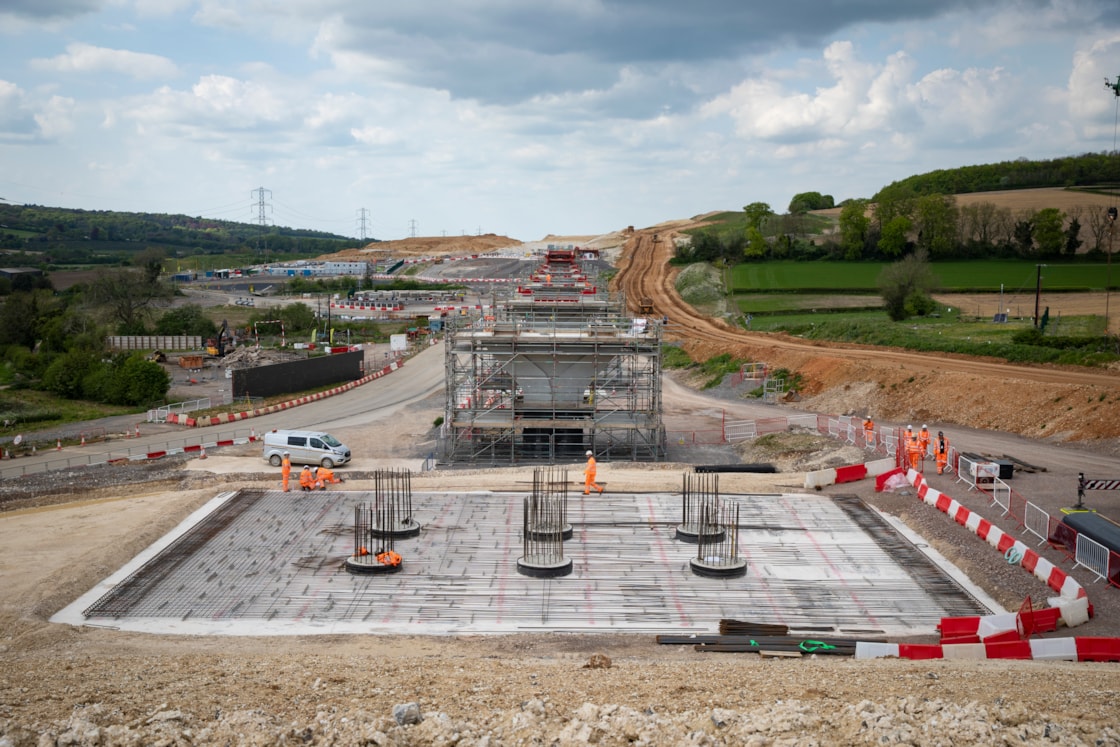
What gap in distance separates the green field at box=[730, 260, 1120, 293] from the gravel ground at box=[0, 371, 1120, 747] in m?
57.9

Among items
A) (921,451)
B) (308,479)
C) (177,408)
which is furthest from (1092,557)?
(177,408)

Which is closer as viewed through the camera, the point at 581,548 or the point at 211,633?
the point at 211,633

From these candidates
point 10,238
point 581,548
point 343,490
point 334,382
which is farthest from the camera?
point 10,238

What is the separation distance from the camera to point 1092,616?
46.7 ft

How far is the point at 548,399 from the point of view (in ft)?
107

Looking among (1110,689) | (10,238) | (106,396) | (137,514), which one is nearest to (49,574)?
(137,514)

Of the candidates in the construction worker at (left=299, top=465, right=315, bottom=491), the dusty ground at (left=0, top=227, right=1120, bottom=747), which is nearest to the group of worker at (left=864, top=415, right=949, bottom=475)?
the dusty ground at (left=0, top=227, right=1120, bottom=747)

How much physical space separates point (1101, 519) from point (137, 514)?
21842mm

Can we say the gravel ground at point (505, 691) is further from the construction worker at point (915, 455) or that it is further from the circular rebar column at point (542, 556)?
the construction worker at point (915, 455)

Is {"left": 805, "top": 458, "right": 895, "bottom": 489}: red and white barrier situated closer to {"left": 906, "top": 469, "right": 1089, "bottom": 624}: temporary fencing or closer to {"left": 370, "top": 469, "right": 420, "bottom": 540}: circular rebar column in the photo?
{"left": 906, "top": 469, "right": 1089, "bottom": 624}: temporary fencing

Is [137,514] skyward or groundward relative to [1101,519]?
groundward

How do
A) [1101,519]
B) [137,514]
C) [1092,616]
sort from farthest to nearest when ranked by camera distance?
[137,514]
[1101,519]
[1092,616]

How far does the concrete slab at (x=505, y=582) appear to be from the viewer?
50.2 ft

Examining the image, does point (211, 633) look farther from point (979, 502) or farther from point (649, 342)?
point (649, 342)
